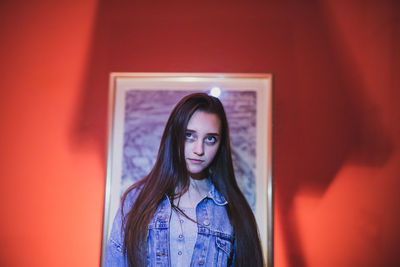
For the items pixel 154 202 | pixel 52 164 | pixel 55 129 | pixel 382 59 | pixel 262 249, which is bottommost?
pixel 262 249

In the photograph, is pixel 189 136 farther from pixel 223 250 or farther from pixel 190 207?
pixel 223 250

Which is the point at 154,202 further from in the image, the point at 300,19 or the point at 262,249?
the point at 300,19

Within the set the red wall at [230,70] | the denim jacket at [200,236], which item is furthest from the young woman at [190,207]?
the red wall at [230,70]

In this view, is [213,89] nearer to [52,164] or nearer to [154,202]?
[154,202]

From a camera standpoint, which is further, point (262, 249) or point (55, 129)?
point (55, 129)

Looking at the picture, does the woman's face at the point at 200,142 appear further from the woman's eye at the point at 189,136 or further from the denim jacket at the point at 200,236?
the denim jacket at the point at 200,236

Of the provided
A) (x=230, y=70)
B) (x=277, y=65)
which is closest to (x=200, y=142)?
(x=230, y=70)

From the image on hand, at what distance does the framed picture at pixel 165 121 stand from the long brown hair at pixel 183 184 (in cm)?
4

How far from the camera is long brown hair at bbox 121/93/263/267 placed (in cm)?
188

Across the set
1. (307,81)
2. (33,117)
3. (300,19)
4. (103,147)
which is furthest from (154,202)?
(300,19)

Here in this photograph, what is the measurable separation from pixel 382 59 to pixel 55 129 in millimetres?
1797

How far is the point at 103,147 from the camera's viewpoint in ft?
6.67

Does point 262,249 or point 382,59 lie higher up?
point 382,59

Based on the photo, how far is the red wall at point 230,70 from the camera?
6.48 feet
